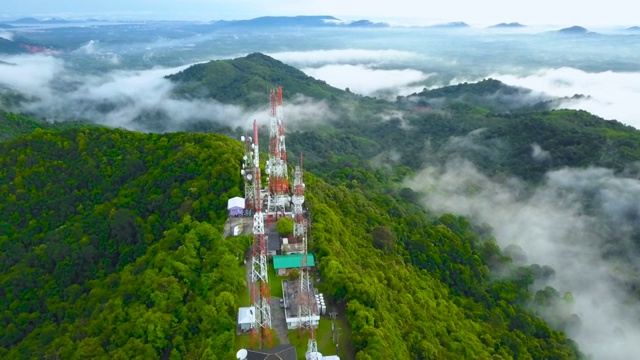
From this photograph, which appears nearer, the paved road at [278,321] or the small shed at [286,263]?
the paved road at [278,321]

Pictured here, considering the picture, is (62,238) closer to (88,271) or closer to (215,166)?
(88,271)

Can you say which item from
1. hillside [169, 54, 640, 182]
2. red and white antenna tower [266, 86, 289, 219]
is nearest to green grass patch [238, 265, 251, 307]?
red and white antenna tower [266, 86, 289, 219]

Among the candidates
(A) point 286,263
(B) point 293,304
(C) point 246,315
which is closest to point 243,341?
(C) point 246,315

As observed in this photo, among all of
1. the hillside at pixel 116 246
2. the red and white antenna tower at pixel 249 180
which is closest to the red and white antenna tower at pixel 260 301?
the hillside at pixel 116 246

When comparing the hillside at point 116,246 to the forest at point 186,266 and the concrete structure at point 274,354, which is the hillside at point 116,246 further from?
the concrete structure at point 274,354

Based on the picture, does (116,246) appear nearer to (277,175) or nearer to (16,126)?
(277,175)

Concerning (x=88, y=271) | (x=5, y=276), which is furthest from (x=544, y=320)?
(x=5, y=276)
